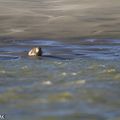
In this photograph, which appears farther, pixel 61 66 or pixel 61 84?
pixel 61 66

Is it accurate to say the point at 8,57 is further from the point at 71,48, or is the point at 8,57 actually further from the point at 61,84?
the point at 61,84

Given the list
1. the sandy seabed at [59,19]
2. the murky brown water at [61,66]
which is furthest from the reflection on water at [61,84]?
the sandy seabed at [59,19]

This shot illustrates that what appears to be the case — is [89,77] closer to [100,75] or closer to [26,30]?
[100,75]

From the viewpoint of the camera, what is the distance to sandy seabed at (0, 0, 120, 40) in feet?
47.8

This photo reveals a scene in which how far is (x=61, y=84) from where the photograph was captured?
258 inches

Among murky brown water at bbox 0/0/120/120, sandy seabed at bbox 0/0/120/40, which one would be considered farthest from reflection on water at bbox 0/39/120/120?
sandy seabed at bbox 0/0/120/40

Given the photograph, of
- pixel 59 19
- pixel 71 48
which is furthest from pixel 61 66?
pixel 59 19

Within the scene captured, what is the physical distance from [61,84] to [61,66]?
182 centimetres

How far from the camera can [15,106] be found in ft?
17.4

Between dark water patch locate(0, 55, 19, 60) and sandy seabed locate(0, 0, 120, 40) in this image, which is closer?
dark water patch locate(0, 55, 19, 60)

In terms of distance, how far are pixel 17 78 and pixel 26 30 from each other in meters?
8.35

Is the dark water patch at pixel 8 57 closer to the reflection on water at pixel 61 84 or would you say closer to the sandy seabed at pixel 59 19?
the reflection on water at pixel 61 84

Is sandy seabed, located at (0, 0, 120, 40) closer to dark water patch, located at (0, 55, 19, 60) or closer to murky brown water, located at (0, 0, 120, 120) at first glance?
murky brown water, located at (0, 0, 120, 120)

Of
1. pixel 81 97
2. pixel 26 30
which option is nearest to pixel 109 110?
pixel 81 97
